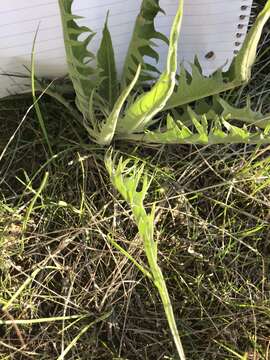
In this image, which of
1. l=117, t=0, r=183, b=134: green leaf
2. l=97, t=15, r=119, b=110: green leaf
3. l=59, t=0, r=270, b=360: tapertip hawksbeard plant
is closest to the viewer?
l=117, t=0, r=183, b=134: green leaf

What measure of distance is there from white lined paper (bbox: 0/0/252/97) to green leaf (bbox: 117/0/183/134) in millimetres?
126

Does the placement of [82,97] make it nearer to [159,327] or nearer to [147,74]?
[147,74]

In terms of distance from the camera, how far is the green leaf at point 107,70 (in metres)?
0.79

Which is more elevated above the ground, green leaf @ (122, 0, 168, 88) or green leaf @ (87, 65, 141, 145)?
green leaf @ (122, 0, 168, 88)

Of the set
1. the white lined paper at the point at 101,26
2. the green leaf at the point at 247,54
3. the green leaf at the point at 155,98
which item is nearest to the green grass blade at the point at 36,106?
the white lined paper at the point at 101,26

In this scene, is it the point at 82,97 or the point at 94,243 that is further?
the point at 94,243

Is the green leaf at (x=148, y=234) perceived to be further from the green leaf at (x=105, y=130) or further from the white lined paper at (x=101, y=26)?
the white lined paper at (x=101, y=26)

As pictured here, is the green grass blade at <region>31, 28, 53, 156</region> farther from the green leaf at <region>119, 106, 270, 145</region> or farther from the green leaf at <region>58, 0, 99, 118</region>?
the green leaf at <region>119, 106, 270, 145</region>

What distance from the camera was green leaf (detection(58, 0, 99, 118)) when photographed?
0.71m

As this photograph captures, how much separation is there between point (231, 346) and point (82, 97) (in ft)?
1.45

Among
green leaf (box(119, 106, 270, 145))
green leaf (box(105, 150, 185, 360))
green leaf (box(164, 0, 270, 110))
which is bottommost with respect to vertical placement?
green leaf (box(105, 150, 185, 360))

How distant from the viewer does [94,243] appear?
0.90 m

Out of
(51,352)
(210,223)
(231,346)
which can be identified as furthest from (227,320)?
(51,352)

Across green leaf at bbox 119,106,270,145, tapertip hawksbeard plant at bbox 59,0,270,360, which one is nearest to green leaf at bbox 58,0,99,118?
tapertip hawksbeard plant at bbox 59,0,270,360
